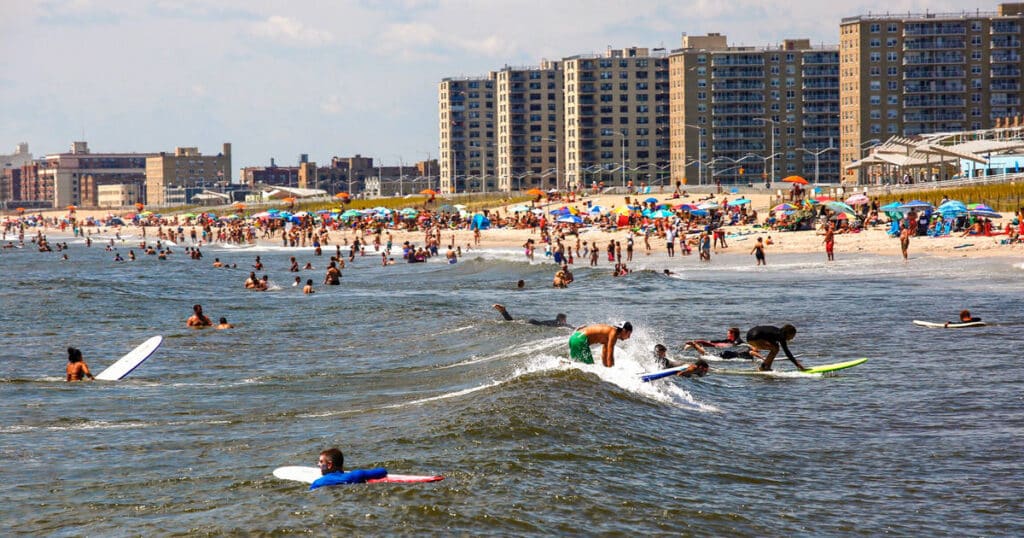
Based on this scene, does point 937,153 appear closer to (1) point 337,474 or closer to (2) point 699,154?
(1) point 337,474

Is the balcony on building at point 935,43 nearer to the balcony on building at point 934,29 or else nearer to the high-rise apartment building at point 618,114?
the balcony on building at point 934,29

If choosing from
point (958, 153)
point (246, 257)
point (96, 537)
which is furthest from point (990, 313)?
point (246, 257)

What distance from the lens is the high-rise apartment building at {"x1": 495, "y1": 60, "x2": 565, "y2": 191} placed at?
172500mm

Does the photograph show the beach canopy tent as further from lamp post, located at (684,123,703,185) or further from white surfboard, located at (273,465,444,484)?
lamp post, located at (684,123,703,185)

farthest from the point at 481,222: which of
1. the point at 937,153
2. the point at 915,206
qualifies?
the point at 915,206

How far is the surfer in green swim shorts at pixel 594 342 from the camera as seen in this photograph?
18.5m

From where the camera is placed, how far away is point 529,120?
570 ft

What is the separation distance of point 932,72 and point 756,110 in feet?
75.7

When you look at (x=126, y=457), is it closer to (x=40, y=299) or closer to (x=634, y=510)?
(x=634, y=510)

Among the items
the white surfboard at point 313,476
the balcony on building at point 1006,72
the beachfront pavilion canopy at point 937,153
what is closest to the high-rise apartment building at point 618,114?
the balcony on building at point 1006,72

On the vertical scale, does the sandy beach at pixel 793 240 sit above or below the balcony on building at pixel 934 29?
below

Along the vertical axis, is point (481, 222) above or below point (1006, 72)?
below

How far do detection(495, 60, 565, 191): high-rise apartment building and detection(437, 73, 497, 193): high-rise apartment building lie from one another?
7.83 meters

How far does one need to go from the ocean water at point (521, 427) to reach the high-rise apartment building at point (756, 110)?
118 meters
